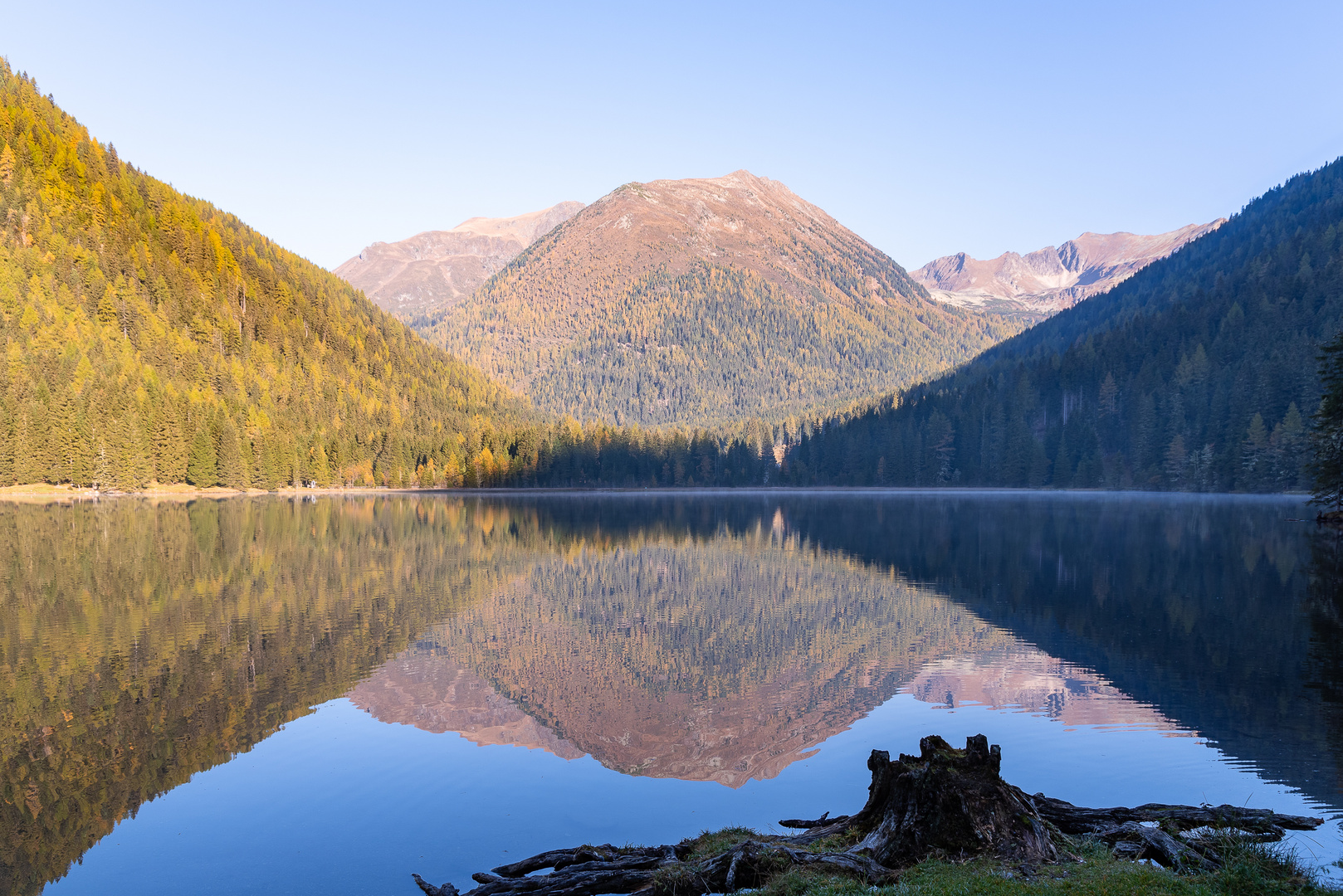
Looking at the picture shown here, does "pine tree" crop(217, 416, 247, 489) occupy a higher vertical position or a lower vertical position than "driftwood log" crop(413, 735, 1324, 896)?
higher

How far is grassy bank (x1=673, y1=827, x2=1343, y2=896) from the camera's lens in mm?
10312

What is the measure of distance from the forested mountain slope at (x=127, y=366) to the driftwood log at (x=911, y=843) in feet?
429

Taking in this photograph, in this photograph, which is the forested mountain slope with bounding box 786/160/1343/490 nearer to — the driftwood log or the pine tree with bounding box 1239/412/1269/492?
the pine tree with bounding box 1239/412/1269/492

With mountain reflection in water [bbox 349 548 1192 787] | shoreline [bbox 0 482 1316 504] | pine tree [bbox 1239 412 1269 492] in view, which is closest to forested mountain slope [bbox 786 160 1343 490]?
pine tree [bbox 1239 412 1269 492]

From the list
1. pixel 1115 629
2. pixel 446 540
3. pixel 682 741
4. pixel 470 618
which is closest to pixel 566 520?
pixel 446 540

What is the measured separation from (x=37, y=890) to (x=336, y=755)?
23.1 feet

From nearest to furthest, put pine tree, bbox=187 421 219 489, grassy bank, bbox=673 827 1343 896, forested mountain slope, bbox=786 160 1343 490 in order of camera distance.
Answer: grassy bank, bbox=673 827 1343 896, forested mountain slope, bbox=786 160 1343 490, pine tree, bbox=187 421 219 489

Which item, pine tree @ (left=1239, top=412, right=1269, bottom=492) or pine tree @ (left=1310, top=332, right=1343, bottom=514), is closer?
pine tree @ (left=1310, top=332, right=1343, bottom=514)

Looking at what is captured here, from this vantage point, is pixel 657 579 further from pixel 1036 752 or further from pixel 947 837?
pixel 947 837

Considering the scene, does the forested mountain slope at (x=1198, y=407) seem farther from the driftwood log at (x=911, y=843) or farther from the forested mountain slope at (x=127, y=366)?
the driftwood log at (x=911, y=843)

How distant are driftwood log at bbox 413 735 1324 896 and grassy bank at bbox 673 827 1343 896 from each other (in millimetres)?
360

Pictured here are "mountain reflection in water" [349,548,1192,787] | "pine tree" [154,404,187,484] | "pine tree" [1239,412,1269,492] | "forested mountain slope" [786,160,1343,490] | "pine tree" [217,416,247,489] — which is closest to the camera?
"mountain reflection in water" [349,548,1192,787]

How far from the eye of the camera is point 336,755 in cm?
1997

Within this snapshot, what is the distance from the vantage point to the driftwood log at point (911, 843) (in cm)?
1195
